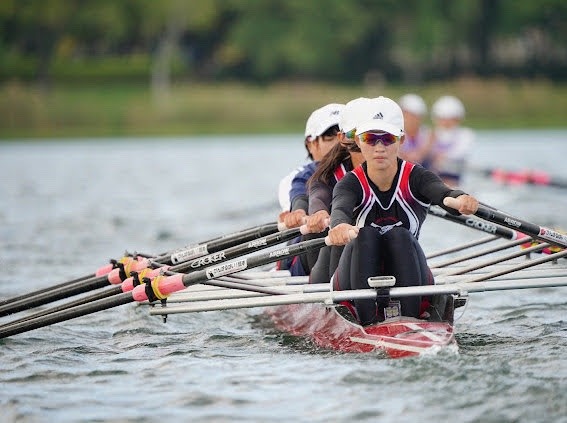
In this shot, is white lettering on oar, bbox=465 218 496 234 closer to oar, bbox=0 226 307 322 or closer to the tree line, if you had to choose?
oar, bbox=0 226 307 322

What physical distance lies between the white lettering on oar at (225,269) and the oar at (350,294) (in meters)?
0.20

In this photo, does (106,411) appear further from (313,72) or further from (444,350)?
(313,72)

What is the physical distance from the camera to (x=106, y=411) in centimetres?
701

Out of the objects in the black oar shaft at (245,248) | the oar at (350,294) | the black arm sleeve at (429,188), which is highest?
the black arm sleeve at (429,188)

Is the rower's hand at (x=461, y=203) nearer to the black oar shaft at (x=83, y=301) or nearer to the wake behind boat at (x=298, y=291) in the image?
the wake behind boat at (x=298, y=291)

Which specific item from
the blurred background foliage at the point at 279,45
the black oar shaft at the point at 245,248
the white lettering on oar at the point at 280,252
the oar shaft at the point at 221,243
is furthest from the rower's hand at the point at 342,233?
the blurred background foliage at the point at 279,45

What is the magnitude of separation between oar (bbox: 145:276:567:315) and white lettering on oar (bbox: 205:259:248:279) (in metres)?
0.20

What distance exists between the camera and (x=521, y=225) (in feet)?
27.4

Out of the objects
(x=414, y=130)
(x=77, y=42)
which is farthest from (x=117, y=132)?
(x=414, y=130)

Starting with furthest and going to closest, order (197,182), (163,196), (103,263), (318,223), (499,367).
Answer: (197,182), (163,196), (103,263), (318,223), (499,367)

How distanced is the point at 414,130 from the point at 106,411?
997cm

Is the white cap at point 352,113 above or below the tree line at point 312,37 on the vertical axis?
below

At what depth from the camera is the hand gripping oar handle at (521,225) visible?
8258mm

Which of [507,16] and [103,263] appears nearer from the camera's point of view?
[103,263]
